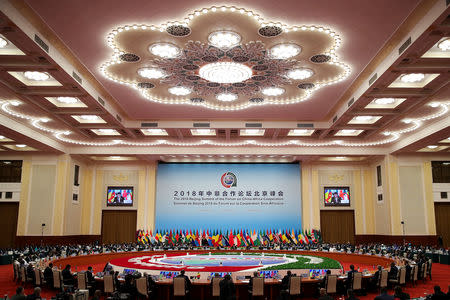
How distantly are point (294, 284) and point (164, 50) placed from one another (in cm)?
729

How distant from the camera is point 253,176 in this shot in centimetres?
2455

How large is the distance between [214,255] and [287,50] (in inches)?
→ 465

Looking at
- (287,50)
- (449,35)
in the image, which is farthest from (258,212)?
(449,35)

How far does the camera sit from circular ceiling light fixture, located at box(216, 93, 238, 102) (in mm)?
14750

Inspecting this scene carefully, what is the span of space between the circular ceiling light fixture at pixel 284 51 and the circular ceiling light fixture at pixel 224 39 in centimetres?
115

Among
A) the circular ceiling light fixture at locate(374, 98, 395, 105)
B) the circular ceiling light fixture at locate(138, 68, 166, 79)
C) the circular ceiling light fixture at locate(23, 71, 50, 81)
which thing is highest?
the circular ceiling light fixture at locate(138, 68, 166, 79)

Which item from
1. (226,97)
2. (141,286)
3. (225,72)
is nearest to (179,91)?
(226,97)

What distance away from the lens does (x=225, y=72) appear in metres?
12.0

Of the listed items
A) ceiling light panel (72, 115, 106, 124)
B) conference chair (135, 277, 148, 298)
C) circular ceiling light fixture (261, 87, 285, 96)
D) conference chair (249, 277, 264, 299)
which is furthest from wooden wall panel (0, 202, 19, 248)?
conference chair (249, 277, 264, 299)

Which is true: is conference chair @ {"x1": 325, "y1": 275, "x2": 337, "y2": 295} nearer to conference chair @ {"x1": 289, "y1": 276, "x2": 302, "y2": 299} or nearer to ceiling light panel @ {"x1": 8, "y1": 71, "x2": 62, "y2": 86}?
conference chair @ {"x1": 289, "y1": 276, "x2": 302, "y2": 299}

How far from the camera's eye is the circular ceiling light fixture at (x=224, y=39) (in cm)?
998

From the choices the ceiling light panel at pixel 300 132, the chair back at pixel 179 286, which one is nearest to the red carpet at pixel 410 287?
the chair back at pixel 179 286

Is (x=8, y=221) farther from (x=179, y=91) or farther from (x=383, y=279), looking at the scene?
(x=383, y=279)

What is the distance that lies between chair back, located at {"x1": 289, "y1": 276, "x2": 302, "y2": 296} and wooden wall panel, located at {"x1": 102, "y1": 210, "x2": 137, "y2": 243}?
1607 cm
